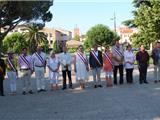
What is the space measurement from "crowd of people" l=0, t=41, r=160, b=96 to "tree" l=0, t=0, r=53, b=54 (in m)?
15.9

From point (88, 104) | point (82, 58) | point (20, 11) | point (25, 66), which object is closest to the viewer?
point (88, 104)

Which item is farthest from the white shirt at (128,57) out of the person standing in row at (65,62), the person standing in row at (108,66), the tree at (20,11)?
the tree at (20,11)

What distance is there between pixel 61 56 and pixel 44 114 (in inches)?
273

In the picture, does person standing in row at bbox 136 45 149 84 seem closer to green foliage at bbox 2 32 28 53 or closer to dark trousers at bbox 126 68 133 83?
dark trousers at bbox 126 68 133 83

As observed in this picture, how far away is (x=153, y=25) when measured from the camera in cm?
4097

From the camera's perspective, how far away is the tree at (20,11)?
111ft

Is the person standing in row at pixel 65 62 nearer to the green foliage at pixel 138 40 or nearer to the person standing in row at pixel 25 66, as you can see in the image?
the person standing in row at pixel 25 66

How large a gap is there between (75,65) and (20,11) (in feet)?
56.3

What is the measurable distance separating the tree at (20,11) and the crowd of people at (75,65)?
15.9 m

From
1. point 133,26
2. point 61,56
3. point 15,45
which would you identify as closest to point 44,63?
point 61,56

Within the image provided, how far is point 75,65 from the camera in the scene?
60.5 ft

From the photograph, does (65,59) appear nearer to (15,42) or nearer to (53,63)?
(53,63)

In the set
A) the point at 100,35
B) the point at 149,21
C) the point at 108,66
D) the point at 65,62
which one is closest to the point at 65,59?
the point at 65,62

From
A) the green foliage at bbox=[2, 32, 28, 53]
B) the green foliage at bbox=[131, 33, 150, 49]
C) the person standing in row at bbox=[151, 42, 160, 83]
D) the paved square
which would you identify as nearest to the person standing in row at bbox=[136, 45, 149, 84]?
the person standing in row at bbox=[151, 42, 160, 83]
